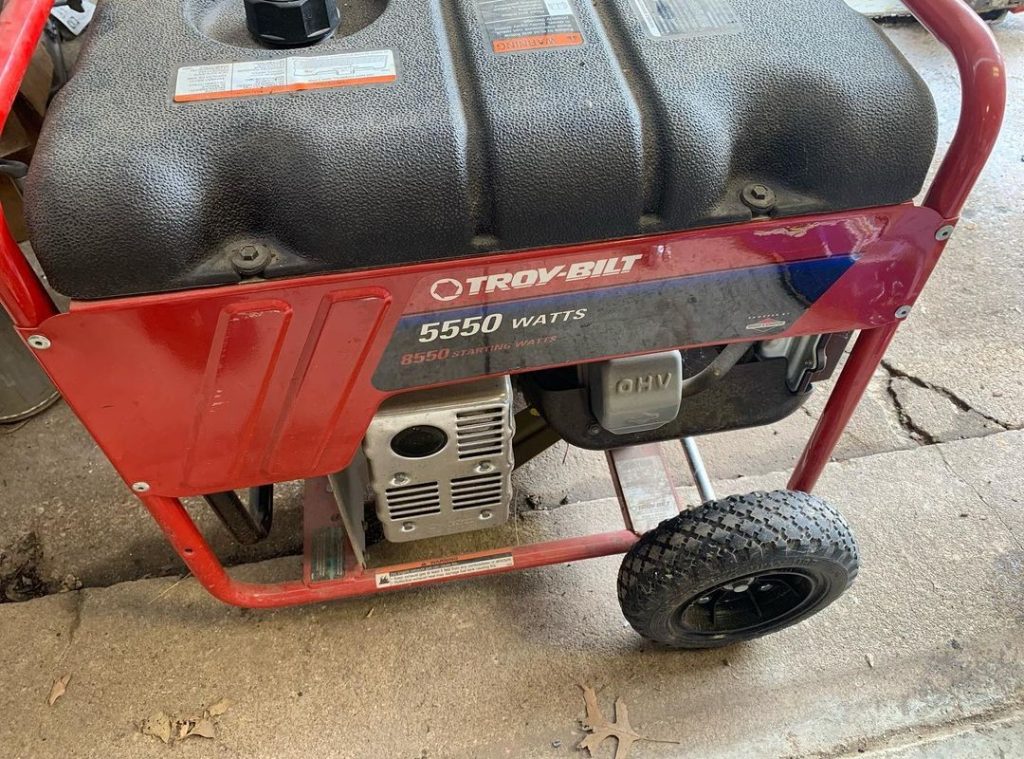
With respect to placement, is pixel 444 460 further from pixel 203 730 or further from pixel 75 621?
pixel 75 621

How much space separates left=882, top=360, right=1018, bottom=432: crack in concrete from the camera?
6.13 feet

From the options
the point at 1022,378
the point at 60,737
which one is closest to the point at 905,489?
the point at 1022,378

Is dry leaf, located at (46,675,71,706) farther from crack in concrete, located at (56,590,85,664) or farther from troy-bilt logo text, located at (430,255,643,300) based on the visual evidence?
troy-bilt logo text, located at (430,255,643,300)

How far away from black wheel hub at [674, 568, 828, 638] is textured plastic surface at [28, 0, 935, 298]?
2.29 feet

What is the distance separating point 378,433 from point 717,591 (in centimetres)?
63

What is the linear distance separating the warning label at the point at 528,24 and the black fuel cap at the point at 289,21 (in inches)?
7.3

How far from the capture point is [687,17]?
0.95 metres

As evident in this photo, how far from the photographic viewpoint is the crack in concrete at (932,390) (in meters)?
1.87

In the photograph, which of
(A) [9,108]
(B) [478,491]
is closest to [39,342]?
(A) [9,108]

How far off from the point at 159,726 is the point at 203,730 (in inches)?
3.1

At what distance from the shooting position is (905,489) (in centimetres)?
171

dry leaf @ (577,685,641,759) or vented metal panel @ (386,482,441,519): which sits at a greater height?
vented metal panel @ (386,482,441,519)

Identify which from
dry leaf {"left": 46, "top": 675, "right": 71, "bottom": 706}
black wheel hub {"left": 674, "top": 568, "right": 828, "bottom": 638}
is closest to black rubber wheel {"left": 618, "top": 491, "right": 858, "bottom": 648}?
black wheel hub {"left": 674, "top": 568, "right": 828, "bottom": 638}

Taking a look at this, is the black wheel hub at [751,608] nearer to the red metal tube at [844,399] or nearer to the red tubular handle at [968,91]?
the red metal tube at [844,399]
